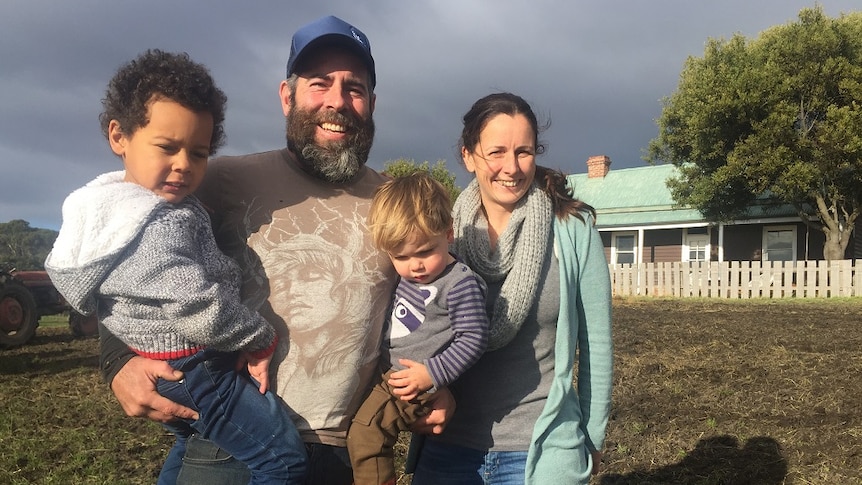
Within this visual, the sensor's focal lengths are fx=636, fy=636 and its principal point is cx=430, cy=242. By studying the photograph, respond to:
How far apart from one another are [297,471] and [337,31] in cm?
152

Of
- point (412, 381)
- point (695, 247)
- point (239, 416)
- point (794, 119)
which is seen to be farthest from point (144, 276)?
point (695, 247)

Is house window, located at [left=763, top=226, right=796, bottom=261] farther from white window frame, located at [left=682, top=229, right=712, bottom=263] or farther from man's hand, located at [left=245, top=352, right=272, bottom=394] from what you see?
man's hand, located at [left=245, top=352, right=272, bottom=394]

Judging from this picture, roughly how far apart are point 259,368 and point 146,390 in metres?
0.34

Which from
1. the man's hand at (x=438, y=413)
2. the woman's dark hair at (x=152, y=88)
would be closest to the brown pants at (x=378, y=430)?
the man's hand at (x=438, y=413)

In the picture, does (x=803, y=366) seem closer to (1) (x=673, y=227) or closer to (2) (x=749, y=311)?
(2) (x=749, y=311)

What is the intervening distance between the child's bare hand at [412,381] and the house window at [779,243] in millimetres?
26327

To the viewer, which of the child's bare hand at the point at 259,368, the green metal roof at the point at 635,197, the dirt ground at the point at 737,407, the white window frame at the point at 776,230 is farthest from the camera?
the green metal roof at the point at 635,197

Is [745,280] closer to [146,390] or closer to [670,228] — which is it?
[670,228]

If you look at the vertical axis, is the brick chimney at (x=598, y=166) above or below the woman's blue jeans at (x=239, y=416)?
above

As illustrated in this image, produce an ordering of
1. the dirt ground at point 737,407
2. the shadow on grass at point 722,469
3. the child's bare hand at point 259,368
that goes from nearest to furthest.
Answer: the child's bare hand at point 259,368, the shadow on grass at point 722,469, the dirt ground at point 737,407

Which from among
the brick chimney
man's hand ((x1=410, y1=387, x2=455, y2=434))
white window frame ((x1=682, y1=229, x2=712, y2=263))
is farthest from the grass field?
the brick chimney

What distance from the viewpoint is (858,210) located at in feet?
69.6

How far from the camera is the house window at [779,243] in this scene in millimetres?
24859

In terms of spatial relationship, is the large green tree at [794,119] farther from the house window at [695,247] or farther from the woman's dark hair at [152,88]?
the woman's dark hair at [152,88]
